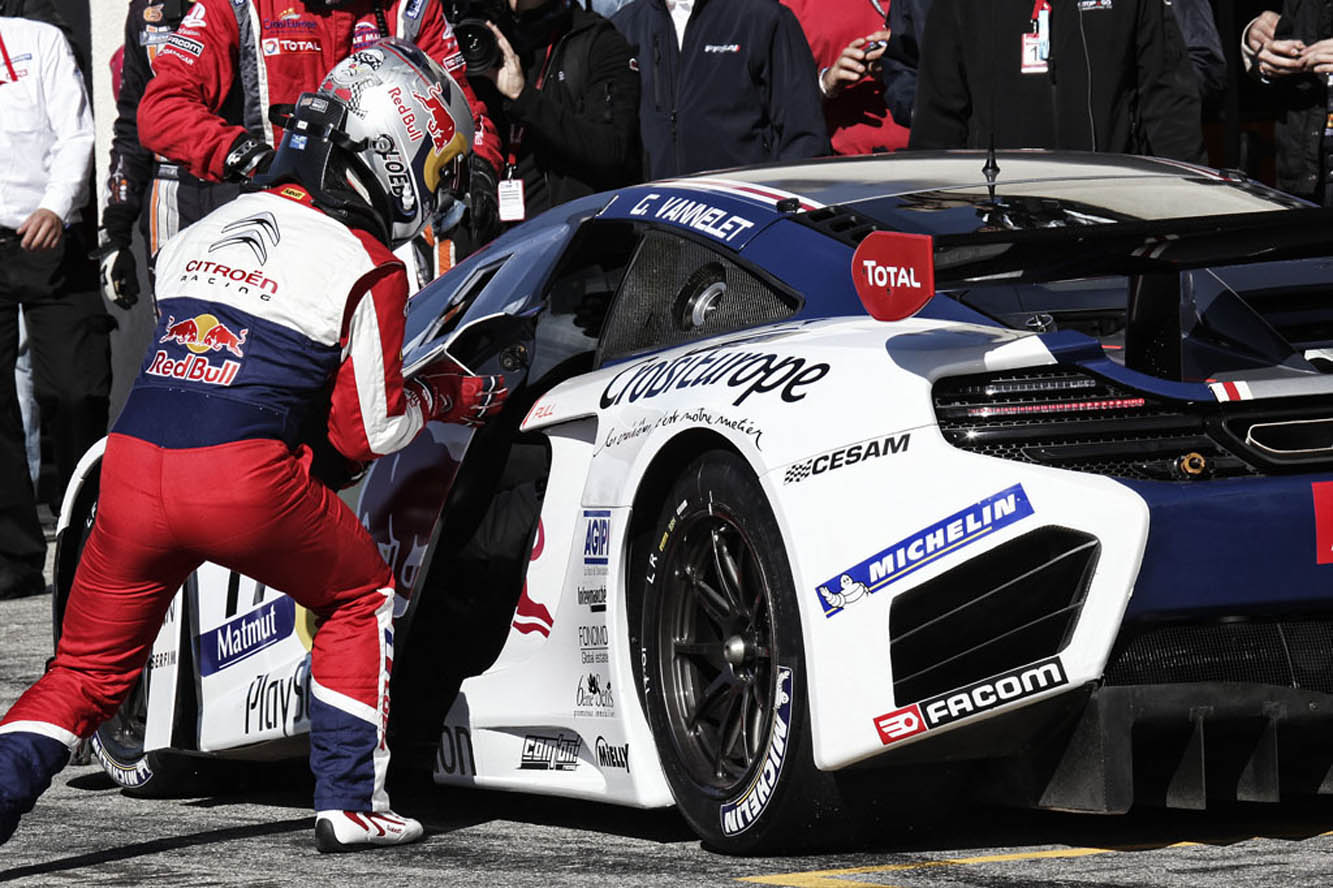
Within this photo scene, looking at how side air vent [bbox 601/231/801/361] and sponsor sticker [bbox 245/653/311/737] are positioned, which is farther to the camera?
sponsor sticker [bbox 245/653/311/737]

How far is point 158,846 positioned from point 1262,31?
493 centimetres

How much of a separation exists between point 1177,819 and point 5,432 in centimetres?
657

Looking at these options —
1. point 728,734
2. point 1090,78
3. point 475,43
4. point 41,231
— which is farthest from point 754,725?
point 41,231

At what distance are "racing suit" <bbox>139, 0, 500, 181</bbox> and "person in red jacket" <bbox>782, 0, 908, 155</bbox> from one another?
1.58 m

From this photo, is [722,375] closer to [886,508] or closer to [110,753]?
[886,508]

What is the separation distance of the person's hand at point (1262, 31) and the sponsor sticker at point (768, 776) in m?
4.59

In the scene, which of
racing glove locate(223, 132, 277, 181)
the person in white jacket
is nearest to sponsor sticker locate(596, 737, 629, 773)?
racing glove locate(223, 132, 277, 181)

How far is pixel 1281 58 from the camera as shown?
26.9ft

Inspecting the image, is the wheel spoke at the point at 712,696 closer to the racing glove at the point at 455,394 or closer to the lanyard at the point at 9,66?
the racing glove at the point at 455,394

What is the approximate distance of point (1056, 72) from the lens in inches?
300

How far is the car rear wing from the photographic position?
13.7ft

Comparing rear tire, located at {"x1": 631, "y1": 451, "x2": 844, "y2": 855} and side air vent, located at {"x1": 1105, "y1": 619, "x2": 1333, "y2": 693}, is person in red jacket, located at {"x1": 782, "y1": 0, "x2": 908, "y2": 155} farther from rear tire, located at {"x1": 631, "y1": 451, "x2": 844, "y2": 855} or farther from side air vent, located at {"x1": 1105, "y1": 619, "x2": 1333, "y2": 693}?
side air vent, located at {"x1": 1105, "y1": 619, "x2": 1333, "y2": 693}

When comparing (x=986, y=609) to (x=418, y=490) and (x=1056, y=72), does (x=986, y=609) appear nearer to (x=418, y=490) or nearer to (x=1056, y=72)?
(x=418, y=490)

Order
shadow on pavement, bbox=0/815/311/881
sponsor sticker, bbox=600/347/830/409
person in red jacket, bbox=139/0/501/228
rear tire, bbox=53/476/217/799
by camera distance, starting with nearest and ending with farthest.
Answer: sponsor sticker, bbox=600/347/830/409 → shadow on pavement, bbox=0/815/311/881 → rear tire, bbox=53/476/217/799 → person in red jacket, bbox=139/0/501/228
